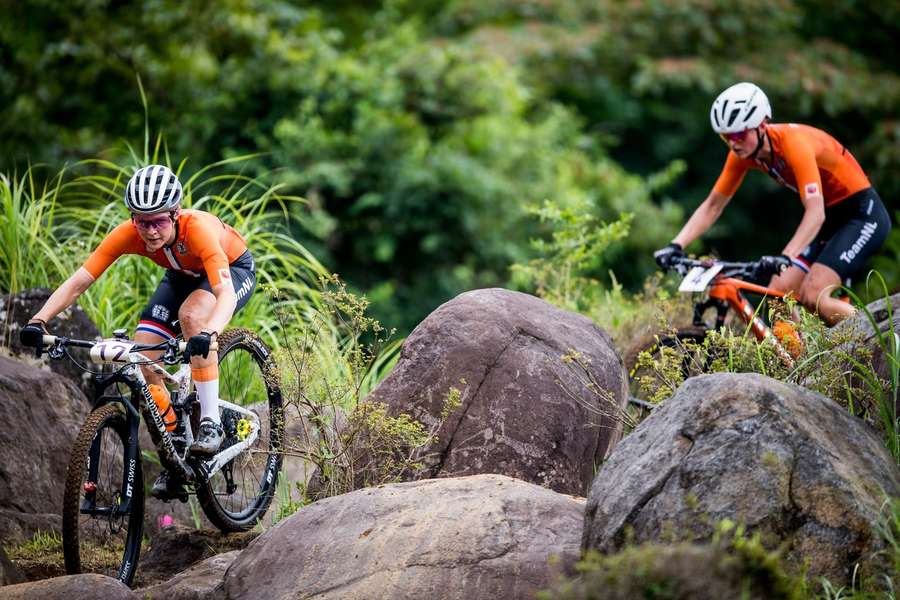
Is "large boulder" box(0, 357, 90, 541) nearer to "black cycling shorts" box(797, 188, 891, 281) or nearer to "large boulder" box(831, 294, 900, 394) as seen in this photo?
"large boulder" box(831, 294, 900, 394)

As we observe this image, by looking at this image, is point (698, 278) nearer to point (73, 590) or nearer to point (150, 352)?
point (150, 352)

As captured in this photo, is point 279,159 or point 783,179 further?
point 279,159

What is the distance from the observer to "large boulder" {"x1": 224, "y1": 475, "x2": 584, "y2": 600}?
4.84m

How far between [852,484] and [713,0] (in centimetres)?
1579

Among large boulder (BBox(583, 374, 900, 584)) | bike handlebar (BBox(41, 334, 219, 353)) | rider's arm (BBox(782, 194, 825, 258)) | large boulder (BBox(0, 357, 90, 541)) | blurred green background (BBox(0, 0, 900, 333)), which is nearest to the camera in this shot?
large boulder (BBox(583, 374, 900, 584))

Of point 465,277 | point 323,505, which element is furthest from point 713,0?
point 323,505

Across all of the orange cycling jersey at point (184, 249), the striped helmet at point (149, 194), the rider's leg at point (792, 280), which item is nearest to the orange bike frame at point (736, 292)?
the rider's leg at point (792, 280)

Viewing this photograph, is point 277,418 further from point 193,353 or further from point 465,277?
point 465,277

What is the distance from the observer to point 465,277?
1489 centimetres

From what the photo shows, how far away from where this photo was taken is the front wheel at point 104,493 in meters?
5.70

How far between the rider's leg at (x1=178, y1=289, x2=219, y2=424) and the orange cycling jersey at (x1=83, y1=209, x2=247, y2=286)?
18 centimetres

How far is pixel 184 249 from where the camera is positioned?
660cm

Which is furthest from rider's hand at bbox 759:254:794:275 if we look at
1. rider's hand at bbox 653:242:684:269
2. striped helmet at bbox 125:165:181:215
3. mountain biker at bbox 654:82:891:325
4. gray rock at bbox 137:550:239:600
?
gray rock at bbox 137:550:239:600

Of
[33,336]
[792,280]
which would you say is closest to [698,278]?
[792,280]
